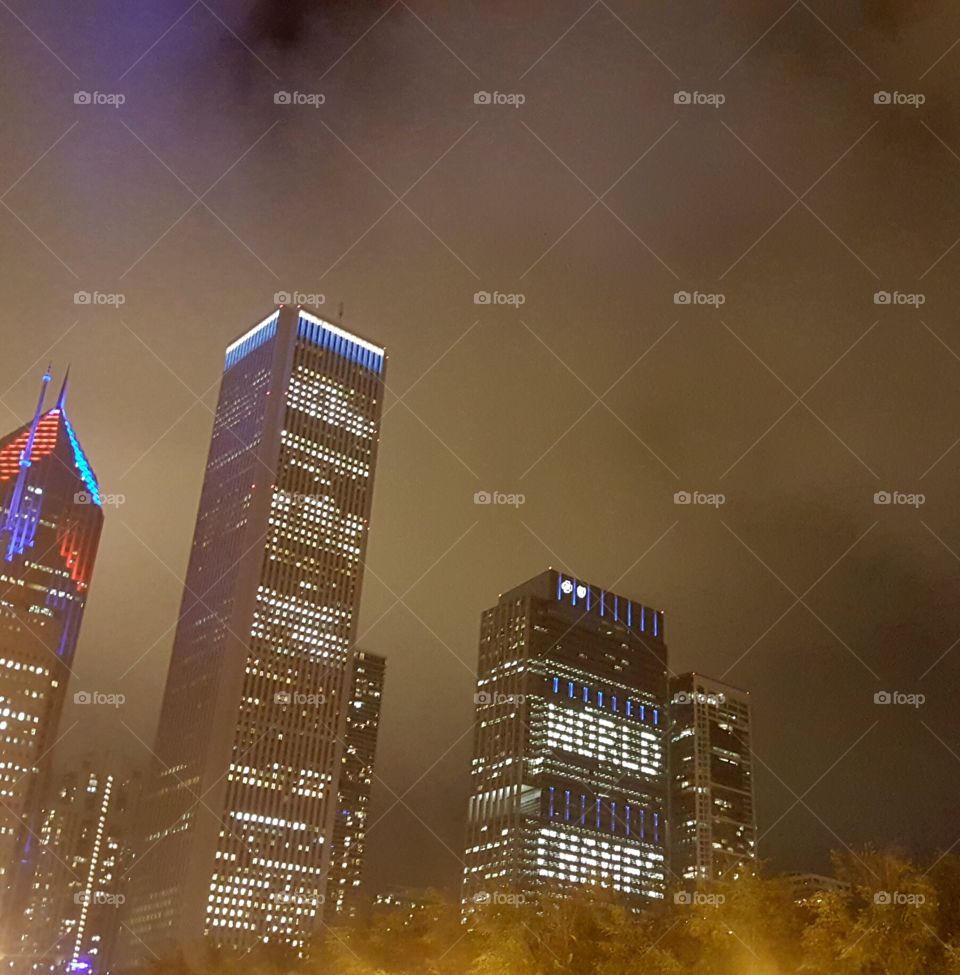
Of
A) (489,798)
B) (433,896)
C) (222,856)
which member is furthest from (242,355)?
(433,896)

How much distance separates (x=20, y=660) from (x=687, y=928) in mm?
160775

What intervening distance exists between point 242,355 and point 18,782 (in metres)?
78.5

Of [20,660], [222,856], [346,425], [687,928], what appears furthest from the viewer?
[20,660]

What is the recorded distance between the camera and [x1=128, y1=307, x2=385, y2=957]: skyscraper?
452 ft

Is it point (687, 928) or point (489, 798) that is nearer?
point (687, 928)

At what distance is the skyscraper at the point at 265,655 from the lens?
137750mm

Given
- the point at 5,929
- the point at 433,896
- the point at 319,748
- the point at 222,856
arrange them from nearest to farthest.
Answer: the point at 433,896, the point at 222,856, the point at 319,748, the point at 5,929

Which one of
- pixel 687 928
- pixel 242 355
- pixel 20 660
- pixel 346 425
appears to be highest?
pixel 242 355

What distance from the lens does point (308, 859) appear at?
467ft

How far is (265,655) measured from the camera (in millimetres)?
144000

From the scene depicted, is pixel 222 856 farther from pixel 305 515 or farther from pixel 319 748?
pixel 305 515

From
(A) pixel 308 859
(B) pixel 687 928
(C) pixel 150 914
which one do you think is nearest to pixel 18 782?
(C) pixel 150 914

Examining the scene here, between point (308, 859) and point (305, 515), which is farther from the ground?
point (305, 515)

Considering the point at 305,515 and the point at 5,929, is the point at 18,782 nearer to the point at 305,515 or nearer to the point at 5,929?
the point at 5,929
